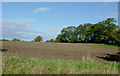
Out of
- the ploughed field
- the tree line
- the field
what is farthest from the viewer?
the tree line

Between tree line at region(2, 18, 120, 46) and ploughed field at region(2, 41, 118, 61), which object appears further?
tree line at region(2, 18, 120, 46)

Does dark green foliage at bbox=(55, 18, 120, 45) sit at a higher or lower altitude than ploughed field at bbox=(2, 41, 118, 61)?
higher

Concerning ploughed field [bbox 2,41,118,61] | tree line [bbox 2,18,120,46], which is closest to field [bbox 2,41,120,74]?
ploughed field [bbox 2,41,118,61]

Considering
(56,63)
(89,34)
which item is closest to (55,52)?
(56,63)

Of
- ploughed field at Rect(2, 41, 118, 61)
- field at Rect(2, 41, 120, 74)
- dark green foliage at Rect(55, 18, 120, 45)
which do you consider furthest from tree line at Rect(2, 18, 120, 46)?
field at Rect(2, 41, 120, 74)

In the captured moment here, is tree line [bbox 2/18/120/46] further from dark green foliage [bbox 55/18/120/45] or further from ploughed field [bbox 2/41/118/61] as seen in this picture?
ploughed field [bbox 2/41/118/61]

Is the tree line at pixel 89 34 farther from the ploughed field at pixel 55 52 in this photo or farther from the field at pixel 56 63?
the field at pixel 56 63

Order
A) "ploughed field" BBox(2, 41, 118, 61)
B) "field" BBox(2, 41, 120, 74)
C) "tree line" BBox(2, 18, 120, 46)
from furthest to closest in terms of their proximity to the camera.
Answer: "tree line" BBox(2, 18, 120, 46)
"ploughed field" BBox(2, 41, 118, 61)
"field" BBox(2, 41, 120, 74)

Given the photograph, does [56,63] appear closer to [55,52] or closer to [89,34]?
[55,52]

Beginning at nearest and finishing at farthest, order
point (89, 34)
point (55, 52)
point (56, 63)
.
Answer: point (56, 63)
point (55, 52)
point (89, 34)

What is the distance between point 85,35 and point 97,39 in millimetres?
3713

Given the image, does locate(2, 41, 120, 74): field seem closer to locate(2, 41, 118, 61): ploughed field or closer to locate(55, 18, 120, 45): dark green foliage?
locate(2, 41, 118, 61): ploughed field

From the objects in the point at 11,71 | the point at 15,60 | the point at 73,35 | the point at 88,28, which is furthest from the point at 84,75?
the point at 88,28

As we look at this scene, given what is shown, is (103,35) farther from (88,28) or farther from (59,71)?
(59,71)
